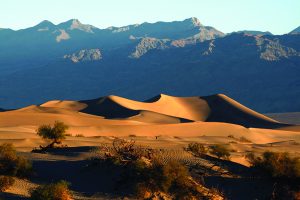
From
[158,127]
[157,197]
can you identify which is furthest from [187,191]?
[158,127]

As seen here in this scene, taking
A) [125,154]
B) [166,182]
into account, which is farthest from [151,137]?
[166,182]

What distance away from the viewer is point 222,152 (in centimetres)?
2447

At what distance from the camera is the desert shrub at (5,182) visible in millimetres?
19328

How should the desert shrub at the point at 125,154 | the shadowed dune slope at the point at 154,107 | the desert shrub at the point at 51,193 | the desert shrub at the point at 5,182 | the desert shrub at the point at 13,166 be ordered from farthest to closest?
the shadowed dune slope at the point at 154,107
the desert shrub at the point at 125,154
the desert shrub at the point at 13,166
the desert shrub at the point at 5,182
the desert shrub at the point at 51,193

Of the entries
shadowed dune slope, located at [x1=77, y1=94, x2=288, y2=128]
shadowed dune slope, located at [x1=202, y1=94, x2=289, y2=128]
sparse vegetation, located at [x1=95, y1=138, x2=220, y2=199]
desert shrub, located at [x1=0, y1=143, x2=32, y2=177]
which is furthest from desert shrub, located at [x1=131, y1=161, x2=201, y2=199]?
shadowed dune slope, located at [x1=202, y1=94, x2=289, y2=128]

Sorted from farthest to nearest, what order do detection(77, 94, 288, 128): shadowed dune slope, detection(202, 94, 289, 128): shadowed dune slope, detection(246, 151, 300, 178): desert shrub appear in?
detection(202, 94, 289, 128): shadowed dune slope
detection(77, 94, 288, 128): shadowed dune slope
detection(246, 151, 300, 178): desert shrub

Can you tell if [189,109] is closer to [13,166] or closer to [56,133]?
[56,133]

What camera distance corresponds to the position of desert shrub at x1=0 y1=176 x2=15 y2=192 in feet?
63.4

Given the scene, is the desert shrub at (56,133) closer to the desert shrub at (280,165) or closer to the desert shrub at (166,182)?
the desert shrub at (166,182)

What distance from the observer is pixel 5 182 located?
19516 mm

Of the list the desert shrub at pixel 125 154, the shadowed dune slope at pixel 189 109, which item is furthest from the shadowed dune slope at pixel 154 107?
the desert shrub at pixel 125 154

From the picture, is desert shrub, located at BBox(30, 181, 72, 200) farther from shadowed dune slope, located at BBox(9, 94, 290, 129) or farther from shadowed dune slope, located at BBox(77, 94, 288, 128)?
shadowed dune slope, located at BBox(77, 94, 288, 128)

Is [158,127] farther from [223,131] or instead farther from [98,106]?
[98,106]

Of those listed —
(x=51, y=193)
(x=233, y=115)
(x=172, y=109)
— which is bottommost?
(x=51, y=193)
